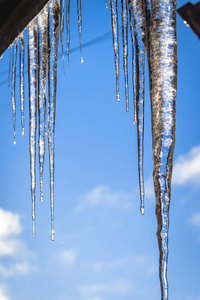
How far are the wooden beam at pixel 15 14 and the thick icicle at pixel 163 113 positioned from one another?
1.63 ft

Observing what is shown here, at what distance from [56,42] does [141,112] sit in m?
0.57

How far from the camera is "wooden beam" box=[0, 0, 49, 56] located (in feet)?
4.54

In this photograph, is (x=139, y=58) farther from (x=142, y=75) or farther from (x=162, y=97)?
(x=162, y=97)

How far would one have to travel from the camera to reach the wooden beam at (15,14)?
138 centimetres

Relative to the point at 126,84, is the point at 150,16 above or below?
below

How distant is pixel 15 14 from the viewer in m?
1.40

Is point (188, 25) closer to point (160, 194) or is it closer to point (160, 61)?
point (160, 61)

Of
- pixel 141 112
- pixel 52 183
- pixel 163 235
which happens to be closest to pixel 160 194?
pixel 163 235

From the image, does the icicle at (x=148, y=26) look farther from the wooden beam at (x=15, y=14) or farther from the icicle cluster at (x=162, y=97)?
the wooden beam at (x=15, y=14)

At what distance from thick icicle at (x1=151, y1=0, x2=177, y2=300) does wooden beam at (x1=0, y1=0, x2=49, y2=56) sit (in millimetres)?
498

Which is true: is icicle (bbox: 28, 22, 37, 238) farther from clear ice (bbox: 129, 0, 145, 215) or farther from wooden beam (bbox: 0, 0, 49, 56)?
clear ice (bbox: 129, 0, 145, 215)

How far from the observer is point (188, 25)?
133 centimetres

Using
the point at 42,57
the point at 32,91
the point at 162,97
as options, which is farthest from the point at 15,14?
the point at 162,97

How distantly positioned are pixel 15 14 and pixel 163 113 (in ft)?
2.38
